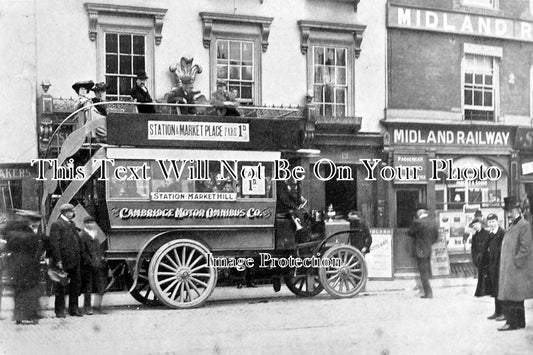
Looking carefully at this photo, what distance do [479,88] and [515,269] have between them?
5.21ft

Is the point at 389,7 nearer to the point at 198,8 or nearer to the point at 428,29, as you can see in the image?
the point at 428,29

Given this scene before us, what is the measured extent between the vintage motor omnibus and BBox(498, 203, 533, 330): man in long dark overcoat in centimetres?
125

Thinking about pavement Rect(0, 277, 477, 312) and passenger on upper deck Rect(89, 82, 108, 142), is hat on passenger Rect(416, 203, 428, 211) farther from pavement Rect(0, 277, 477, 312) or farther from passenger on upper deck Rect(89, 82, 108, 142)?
passenger on upper deck Rect(89, 82, 108, 142)

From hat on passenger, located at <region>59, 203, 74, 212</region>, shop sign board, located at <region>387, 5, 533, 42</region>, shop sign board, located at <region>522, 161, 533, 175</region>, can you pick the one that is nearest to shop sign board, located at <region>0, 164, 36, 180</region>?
hat on passenger, located at <region>59, 203, 74, 212</region>

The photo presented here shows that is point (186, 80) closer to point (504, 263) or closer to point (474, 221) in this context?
point (474, 221)

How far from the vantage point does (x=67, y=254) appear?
463 centimetres

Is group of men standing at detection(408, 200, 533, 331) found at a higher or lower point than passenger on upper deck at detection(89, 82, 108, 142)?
lower

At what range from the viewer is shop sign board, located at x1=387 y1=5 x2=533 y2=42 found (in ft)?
17.4

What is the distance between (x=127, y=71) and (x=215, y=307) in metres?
2.05

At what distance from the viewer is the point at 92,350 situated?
15.9ft

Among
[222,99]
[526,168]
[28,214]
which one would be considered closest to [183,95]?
[222,99]

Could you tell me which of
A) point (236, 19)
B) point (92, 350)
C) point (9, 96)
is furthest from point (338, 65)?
point (92, 350)

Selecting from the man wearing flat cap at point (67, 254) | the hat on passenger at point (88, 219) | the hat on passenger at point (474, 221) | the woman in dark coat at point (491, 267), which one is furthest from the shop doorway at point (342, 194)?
the man wearing flat cap at point (67, 254)

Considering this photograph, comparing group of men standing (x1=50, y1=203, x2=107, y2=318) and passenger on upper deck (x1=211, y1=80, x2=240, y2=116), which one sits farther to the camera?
passenger on upper deck (x1=211, y1=80, x2=240, y2=116)
